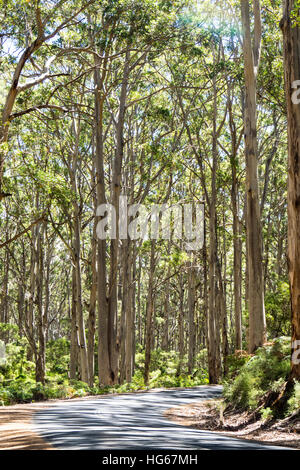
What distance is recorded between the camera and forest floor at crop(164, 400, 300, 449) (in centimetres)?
725

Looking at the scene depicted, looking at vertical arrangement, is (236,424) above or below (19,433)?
below

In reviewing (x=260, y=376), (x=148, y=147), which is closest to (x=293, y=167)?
(x=260, y=376)

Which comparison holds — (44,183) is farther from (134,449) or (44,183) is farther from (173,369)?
(173,369)

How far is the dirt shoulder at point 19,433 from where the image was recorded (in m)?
5.34

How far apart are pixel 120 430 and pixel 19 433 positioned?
128 centimetres

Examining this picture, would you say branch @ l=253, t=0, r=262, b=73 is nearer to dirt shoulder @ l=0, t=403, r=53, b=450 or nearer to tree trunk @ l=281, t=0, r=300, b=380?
tree trunk @ l=281, t=0, r=300, b=380

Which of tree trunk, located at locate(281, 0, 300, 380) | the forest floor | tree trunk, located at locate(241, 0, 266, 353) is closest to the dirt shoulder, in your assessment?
the forest floor

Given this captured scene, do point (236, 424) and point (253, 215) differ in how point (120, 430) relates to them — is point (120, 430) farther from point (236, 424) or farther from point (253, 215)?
point (253, 215)

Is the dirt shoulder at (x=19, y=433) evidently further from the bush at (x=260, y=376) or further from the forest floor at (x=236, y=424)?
the bush at (x=260, y=376)

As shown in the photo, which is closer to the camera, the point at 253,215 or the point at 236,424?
the point at 236,424

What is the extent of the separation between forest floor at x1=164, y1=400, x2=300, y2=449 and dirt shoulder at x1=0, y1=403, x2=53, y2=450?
285cm

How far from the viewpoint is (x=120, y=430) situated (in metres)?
6.85

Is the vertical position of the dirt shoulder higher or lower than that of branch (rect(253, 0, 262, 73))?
lower
